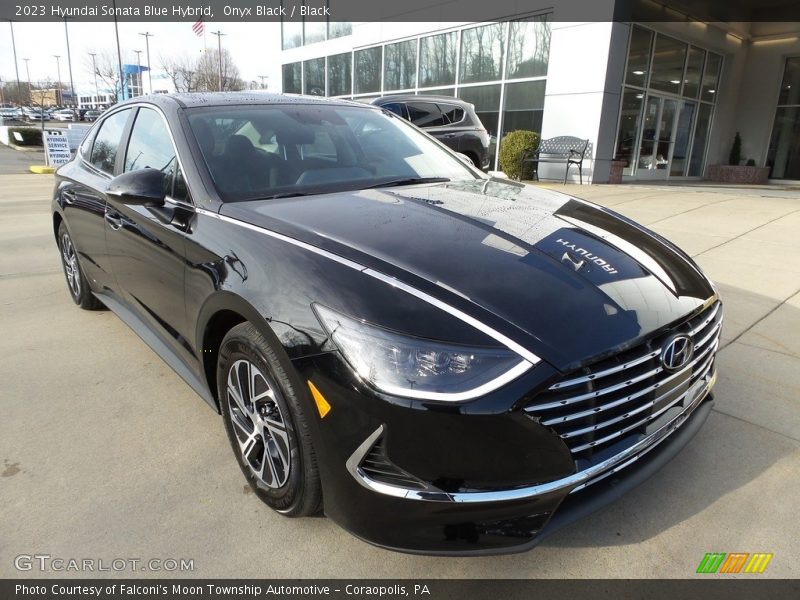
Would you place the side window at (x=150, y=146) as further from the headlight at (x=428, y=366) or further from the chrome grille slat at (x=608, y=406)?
the chrome grille slat at (x=608, y=406)

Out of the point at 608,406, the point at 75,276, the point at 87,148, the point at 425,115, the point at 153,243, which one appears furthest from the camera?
the point at 425,115

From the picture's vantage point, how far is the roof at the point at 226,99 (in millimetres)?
3051

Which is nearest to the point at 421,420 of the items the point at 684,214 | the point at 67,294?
the point at 67,294

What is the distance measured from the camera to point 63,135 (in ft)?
63.2

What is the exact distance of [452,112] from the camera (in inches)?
433

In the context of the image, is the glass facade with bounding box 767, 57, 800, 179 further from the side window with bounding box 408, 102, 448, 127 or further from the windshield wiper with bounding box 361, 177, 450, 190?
the windshield wiper with bounding box 361, 177, 450, 190

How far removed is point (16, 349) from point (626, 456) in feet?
12.8

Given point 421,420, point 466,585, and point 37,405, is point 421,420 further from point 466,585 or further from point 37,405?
point 37,405

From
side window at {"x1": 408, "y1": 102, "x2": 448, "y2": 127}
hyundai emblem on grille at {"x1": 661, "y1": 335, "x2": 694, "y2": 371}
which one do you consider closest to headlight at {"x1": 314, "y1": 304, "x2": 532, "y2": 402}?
hyundai emblem on grille at {"x1": 661, "y1": 335, "x2": 694, "y2": 371}

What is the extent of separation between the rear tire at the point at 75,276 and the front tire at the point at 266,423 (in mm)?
2671

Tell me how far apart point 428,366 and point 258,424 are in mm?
851

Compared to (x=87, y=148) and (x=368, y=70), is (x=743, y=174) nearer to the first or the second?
(x=368, y=70)

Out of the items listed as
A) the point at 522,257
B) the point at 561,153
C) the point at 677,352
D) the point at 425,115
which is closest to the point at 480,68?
the point at 561,153

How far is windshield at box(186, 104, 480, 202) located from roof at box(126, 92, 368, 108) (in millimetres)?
81
